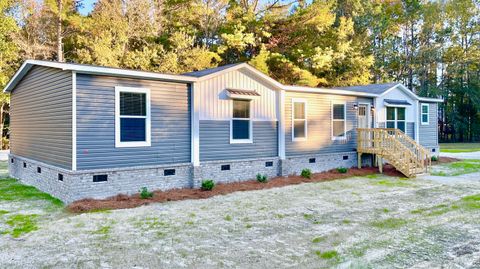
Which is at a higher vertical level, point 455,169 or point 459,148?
point 459,148

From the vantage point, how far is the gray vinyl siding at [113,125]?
7984mm

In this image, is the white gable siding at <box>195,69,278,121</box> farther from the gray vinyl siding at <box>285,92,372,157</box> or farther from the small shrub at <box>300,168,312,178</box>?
the small shrub at <box>300,168,312,178</box>

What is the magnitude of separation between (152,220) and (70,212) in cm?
185

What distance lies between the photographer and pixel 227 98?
34.5 ft

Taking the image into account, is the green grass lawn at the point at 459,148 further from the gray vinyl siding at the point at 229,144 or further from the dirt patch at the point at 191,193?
the gray vinyl siding at the point at 229,144

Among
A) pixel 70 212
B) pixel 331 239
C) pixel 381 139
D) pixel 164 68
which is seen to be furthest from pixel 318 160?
pixel 164 68

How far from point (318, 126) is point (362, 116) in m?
2.68

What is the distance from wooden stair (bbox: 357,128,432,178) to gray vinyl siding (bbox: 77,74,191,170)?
24.1 feet

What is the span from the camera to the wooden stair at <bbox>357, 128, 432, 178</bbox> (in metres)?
12.1

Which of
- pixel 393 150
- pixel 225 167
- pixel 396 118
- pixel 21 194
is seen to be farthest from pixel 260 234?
pixel 396 118

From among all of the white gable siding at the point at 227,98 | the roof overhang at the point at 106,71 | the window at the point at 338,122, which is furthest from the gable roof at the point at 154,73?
the window at the point at 338,122

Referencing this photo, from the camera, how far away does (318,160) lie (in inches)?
506

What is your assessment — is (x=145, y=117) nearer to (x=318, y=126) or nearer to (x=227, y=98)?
(x=227, y=98)

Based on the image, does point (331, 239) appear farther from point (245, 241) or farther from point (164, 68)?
point (164, 68)
